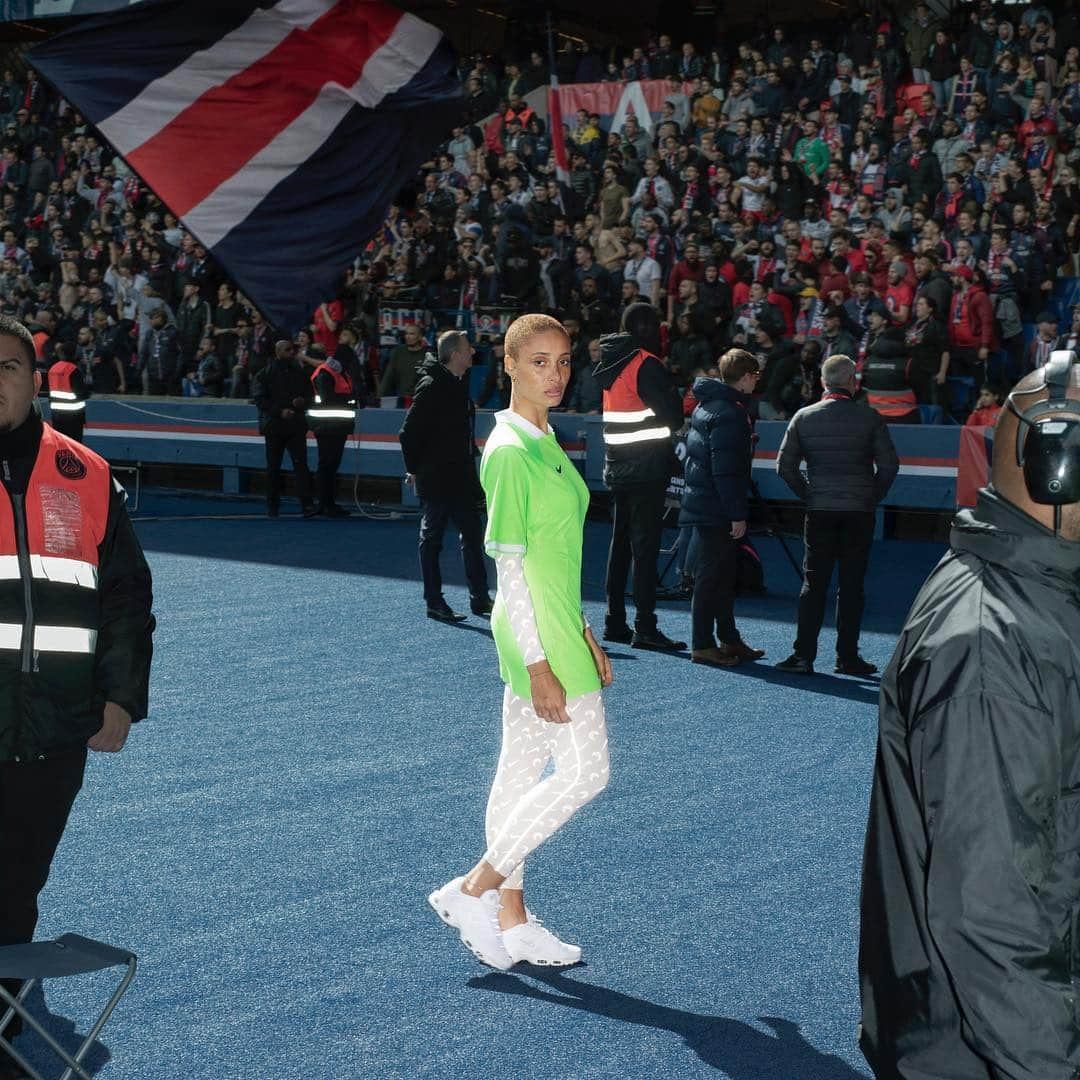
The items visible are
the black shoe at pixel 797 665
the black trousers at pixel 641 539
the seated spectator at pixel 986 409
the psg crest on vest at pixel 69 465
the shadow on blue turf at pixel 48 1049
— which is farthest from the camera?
the seated spectator at pixel 986 409

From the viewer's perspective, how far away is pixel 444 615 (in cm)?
1098

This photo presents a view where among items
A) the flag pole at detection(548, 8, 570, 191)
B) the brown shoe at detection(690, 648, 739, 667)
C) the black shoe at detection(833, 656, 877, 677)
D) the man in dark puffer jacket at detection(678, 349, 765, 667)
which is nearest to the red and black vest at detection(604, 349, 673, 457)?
the man in dark puffer jacket at detection(678, 349, 765, 667)

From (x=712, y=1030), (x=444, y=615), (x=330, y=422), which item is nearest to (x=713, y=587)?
(x=444, y=615)

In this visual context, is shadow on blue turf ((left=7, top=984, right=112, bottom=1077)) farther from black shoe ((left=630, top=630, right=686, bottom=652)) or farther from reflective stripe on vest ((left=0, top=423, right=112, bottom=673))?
black shoe ((left=630, top=630, right=686, bottom=652))

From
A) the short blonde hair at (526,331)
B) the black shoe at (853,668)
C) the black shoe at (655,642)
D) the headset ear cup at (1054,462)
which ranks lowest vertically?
the black shoe at (655,642)

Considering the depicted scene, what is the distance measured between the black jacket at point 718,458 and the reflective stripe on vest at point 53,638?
231 inches

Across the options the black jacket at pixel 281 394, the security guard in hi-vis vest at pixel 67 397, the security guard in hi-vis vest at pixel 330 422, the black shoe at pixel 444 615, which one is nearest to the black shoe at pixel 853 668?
the black shoe at pixel 444 615

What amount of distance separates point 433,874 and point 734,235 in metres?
14.8

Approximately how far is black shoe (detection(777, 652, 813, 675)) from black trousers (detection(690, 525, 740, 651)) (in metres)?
0.37

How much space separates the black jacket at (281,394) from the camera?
17609 millimetres

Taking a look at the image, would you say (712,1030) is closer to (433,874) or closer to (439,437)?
(433,874)

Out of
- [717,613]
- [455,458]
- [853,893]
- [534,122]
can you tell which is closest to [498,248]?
[534,122]

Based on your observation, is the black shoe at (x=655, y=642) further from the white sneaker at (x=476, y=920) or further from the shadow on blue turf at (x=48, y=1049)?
the shadow on blue turf at (x=48, y=1049)

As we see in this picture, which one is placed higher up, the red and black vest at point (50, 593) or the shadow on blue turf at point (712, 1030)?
the red and black vest at point (50, 593)
